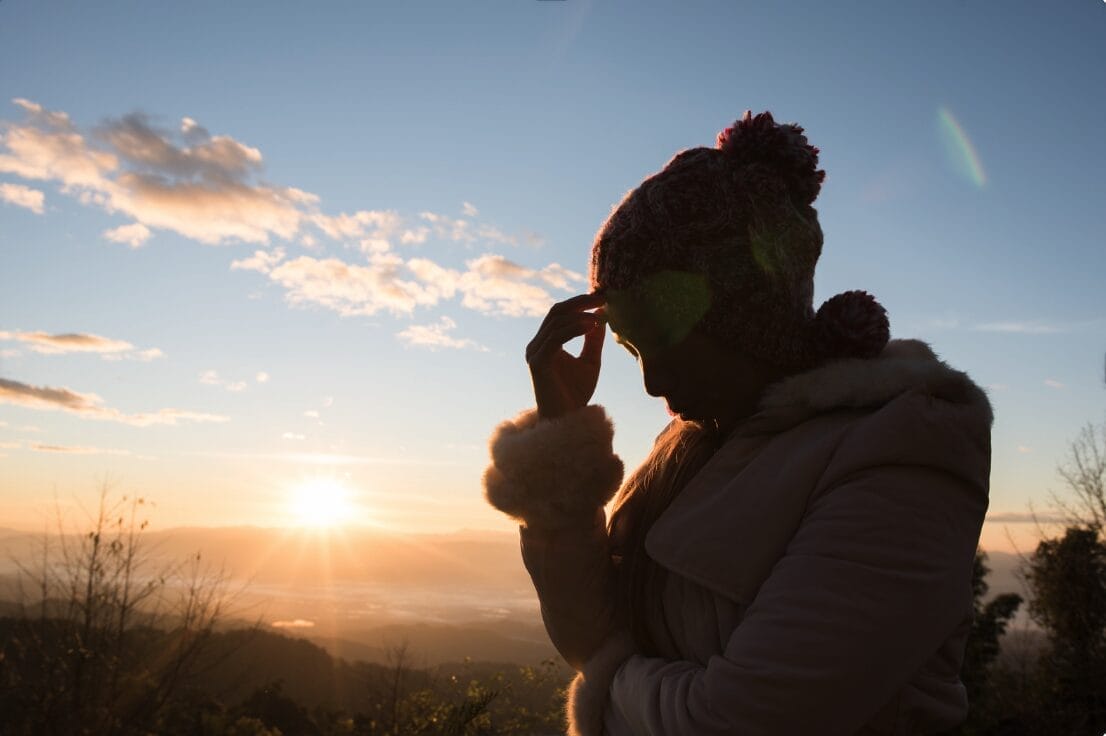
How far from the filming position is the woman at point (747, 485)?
119cm

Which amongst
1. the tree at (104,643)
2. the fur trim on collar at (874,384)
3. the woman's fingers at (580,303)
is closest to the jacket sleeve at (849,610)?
the fur trim on collar at (874,384)

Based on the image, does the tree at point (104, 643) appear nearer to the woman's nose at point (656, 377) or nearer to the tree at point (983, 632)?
the woman's nose at point (656, 377)

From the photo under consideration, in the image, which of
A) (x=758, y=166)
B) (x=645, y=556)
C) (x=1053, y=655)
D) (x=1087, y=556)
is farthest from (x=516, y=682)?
(x=1087, y=556)

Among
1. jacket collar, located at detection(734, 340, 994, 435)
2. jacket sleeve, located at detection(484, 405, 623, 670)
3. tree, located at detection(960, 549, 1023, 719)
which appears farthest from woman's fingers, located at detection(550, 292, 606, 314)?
tree, located at detection(960, 549, 1023, 719)

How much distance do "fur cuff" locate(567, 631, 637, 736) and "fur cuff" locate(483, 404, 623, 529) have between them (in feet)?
0.89

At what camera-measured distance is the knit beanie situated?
153cm

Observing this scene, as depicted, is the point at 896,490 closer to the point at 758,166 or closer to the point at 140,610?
the point at 758,166

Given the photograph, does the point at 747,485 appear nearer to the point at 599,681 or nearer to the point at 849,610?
the point at 849,610

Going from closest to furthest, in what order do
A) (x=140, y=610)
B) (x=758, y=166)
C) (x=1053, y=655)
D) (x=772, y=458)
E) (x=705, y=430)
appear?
(x=772, y=458) → (x=758, y=166) → (x=705, y=430) → (x=140, y=610) → (x=1053, y=655)

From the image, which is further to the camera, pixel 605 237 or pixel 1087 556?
pixel 1087 556

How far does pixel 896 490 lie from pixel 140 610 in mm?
7949

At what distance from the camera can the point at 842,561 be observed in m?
1.20

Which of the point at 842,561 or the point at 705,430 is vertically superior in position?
the point at 705,430

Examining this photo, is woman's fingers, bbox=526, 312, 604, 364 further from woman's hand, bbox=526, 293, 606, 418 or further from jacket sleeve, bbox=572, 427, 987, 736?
jacket sleeve, bbox=572, 427, 987, 736
